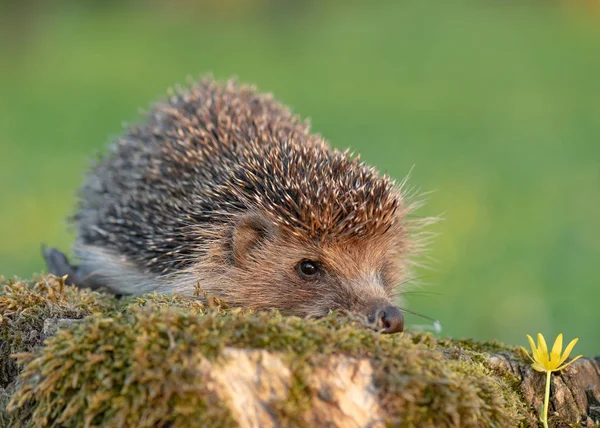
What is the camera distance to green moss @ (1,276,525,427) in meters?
3.26

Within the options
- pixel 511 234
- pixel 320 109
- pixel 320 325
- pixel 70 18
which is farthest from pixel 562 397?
pixel 70 18

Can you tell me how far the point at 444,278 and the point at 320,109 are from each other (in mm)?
9953

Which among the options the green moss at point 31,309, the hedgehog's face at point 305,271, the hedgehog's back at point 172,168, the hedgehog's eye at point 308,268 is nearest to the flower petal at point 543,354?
the hedgehog's face at point 305,271

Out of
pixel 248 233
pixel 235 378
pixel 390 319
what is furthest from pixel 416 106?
pixel 235 378

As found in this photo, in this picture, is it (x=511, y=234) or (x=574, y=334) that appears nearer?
(x=574, y=334)

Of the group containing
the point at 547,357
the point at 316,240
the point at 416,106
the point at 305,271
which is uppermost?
the point at 416,106

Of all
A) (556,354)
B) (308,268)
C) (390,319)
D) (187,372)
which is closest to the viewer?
(187,372)

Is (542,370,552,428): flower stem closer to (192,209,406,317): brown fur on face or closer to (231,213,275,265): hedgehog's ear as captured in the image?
(192,209,406,317): brown fur on face

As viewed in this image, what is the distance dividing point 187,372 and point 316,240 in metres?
2.17

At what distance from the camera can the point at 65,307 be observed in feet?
14.8

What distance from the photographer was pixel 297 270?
550 centimetres

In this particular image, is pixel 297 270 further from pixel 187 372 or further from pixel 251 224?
pixel 187 372

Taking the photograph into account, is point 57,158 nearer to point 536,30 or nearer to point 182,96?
point 182,96

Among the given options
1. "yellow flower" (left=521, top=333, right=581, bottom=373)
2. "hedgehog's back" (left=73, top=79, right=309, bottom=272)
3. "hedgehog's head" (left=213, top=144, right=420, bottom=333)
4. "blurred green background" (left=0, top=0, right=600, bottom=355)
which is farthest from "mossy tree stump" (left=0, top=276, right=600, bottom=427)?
"blurred green background" (left=0, top=0, right=600, bottom=355)
